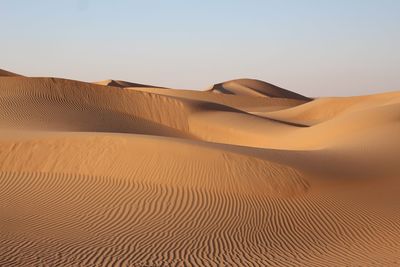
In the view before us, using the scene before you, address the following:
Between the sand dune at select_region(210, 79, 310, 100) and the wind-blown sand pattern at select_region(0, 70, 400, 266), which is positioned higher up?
the sand dune at select_region(210, 79, 310, 100)

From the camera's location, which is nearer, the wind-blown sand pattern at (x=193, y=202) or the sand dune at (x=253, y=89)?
the wind-blown sand pattern at (x=193, y=202)

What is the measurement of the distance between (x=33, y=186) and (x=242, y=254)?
708cm

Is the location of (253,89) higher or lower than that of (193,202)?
higher

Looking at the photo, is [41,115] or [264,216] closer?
[264,216]

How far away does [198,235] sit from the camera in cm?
966

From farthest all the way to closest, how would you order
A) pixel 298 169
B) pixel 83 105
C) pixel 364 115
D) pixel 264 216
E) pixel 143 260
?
pixel 83 105 → pixel 364 115 → pixel 298 169 → pixel 264 216 → pixel 143 260

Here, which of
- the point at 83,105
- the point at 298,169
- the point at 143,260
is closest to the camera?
the point at 143,260

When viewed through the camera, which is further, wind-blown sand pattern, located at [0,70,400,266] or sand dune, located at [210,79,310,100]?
sand dune, located at [210,79,310,100]

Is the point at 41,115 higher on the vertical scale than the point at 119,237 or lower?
higher

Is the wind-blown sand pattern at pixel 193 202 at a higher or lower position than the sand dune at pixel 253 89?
lower

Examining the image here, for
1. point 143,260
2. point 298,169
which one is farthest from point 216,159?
point 143,260

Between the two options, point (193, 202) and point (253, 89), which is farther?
point (253, 89)

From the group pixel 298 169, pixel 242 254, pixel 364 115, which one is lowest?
pixel 242 254

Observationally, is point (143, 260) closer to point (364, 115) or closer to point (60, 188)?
point (60, 188)
